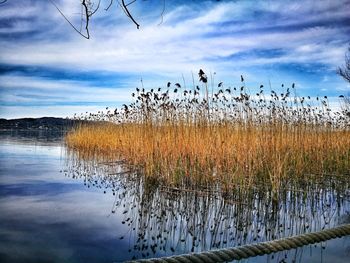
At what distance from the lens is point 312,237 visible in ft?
7.58

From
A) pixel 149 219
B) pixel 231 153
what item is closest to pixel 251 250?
pixel 149 219

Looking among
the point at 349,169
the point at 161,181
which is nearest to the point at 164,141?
the point at 161,181

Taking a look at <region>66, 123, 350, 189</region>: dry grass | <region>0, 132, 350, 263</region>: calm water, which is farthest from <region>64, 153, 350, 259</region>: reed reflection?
<region>66, 123, 350, 189</region>: dry grass

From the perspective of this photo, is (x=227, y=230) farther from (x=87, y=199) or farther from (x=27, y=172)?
(x=27, y=172)

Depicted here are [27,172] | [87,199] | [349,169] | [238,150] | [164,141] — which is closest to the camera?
[87,199]

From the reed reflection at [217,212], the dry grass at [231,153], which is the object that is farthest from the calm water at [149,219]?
the dry grass at [231,153]

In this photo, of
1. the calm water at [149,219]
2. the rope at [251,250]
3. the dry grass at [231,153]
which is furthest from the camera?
the dry grass at [231,153]

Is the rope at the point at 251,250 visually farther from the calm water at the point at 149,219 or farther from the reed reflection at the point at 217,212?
the reed reflection at the point at 217,212

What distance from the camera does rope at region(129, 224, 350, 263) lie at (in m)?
1.77

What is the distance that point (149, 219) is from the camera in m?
3.80

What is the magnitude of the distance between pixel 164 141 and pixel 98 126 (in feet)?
29.8

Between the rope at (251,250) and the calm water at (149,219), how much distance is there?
0.36m

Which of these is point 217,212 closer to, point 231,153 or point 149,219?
point 149,219

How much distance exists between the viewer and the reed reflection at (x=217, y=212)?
316 cm
